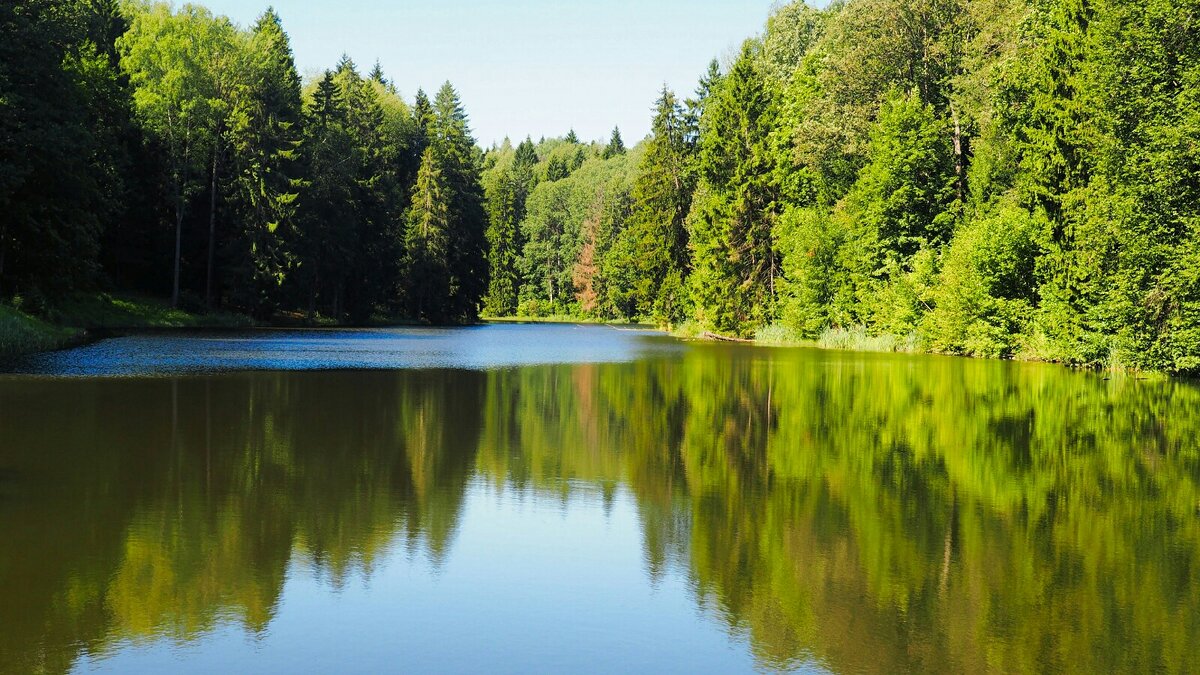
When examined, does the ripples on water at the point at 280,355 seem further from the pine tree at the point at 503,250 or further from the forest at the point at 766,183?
the pine tree at the point at 503,250

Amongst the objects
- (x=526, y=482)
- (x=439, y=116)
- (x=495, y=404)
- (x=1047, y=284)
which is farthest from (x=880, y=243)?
(x=439, y=116)

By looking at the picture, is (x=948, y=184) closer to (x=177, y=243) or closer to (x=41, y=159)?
(x=41, y=159)

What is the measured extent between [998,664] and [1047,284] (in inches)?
1410

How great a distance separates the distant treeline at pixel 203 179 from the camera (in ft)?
134

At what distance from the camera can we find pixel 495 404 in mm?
21578

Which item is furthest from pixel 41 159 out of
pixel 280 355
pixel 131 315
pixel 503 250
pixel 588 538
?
pixel 503 250

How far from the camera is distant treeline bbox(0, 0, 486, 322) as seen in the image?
134ft

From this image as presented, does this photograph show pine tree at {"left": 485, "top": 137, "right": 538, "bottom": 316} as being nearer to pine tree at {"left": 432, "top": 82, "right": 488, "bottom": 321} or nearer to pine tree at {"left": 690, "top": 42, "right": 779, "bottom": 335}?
pine tree at {"left": 432, "top": 82, "right": 488, "bottom": 321}

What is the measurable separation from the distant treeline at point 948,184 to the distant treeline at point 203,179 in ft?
67.2

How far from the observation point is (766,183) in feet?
211

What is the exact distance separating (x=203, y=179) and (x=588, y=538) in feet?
226

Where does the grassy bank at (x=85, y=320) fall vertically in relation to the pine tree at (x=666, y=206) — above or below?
below

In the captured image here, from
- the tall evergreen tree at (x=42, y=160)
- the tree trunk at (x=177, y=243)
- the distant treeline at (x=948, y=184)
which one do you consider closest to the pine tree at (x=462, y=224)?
the distant treeline at (x=948, y=184)

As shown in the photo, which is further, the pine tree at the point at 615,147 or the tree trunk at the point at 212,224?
the pine tree at the point at 615,147
